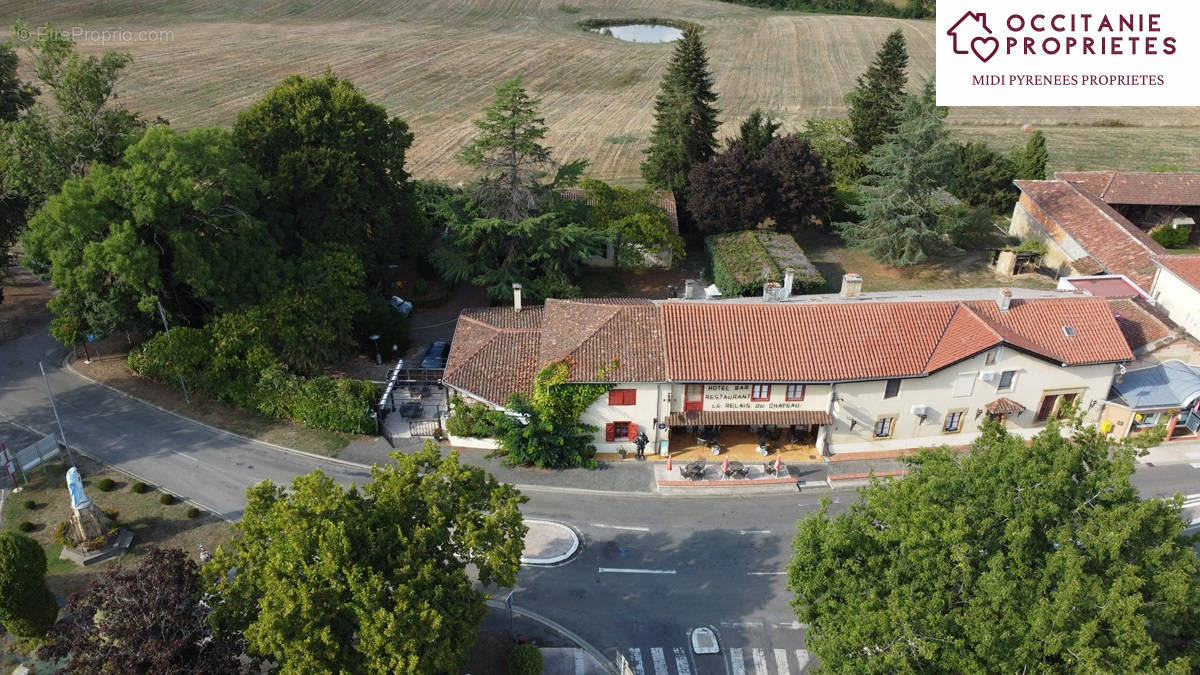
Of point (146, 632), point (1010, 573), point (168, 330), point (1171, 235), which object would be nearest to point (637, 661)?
point (1010, 573)

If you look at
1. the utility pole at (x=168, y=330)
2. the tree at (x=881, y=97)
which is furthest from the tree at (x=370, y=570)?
the tree at (x=881, y=97)

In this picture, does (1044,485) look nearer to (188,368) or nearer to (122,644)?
(122,644)

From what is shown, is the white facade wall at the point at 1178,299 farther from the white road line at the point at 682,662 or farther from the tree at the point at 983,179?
the white road line at the point at 682,662

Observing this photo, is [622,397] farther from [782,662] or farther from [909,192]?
[909,192]

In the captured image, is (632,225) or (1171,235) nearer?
(632,225)

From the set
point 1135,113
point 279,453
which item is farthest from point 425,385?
point 1135,113

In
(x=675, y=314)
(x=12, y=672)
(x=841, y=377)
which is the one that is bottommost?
(x=12, y=672)

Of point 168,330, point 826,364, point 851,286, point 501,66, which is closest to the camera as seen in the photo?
point 826,364

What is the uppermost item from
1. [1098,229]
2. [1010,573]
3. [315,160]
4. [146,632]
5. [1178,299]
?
[315,160]

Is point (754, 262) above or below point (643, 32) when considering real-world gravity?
below
